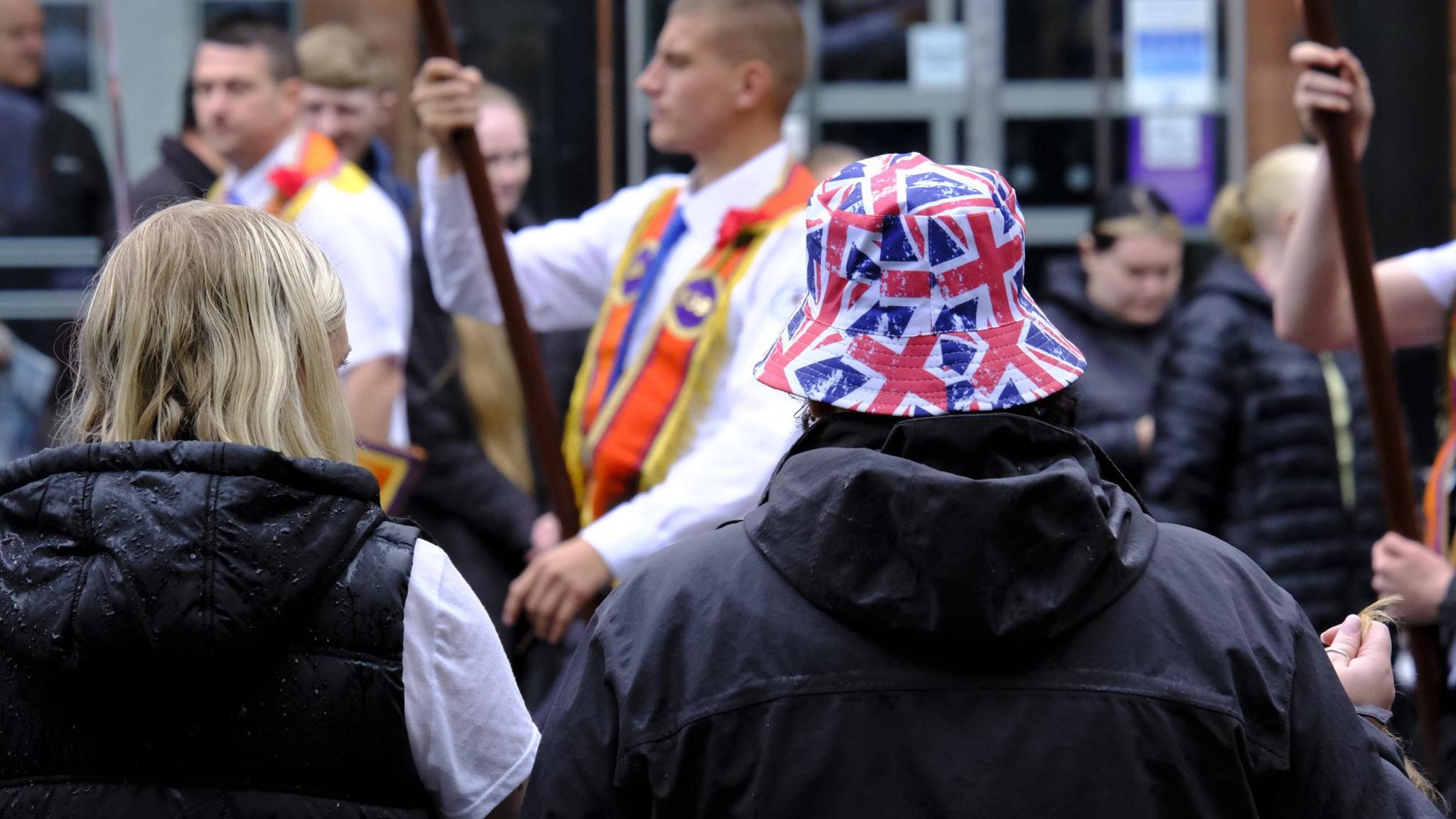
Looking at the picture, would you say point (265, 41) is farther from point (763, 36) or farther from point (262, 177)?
point (763, 36)

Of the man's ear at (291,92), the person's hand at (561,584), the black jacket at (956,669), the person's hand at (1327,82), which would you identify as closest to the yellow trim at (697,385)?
the person's hand at (561,584)

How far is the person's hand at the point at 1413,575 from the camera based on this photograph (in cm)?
334

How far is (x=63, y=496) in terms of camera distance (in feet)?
6.17

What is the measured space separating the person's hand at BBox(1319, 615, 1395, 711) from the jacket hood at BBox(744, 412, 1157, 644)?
370 mm

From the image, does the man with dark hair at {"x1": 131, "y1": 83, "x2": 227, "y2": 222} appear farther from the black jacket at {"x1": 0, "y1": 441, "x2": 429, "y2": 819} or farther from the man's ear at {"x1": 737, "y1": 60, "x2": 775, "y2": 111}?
the black jacket at {"x1": 0, "y1": 441, "x2": 429, "y2": 819}

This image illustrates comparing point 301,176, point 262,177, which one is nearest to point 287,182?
point 301,176

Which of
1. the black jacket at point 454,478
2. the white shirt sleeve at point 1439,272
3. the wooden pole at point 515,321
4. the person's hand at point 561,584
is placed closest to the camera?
the white shirt sleeve at point 1439,272

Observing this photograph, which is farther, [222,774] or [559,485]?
[559,485]

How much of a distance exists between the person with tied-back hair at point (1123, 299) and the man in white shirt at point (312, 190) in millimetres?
1904

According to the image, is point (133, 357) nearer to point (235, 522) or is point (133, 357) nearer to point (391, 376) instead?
point (235, 522)

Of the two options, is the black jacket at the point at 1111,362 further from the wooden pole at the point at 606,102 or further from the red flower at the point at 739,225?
the wooden pole at the point at 606,102

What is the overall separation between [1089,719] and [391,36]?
663 centimetres

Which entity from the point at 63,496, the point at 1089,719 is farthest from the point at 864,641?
the point at 63,496

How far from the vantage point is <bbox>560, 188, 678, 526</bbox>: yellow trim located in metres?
4.13
